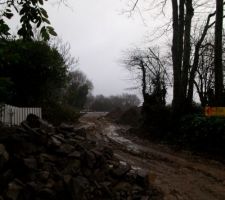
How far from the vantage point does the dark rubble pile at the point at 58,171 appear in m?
7.73

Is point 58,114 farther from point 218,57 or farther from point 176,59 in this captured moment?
point 218,57

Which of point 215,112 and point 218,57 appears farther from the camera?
point 218,57

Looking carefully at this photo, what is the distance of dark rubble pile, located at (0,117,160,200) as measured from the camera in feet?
25.3

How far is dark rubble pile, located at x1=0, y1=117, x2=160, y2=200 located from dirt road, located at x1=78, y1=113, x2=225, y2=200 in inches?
28.4

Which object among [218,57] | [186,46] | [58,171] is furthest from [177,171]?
[186,46]

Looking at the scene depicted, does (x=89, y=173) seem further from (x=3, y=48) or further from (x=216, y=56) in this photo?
(x=216, y=56)

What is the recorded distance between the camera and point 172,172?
12.2 meters

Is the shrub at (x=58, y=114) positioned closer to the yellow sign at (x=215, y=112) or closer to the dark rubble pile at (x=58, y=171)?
the yellow sign at (x=215, y=112)

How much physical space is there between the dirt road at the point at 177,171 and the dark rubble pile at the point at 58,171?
2.36 feet

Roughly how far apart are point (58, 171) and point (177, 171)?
4.91m

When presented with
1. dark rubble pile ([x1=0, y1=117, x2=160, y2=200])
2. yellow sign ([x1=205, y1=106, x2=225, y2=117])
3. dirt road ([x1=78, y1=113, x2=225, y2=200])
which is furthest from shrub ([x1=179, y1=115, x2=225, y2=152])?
dark rubble pile ([x1=0, y1=117, x2=160, y2=200])

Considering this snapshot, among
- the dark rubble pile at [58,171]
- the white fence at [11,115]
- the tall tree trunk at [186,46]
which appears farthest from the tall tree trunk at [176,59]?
the dark rubble pile at [58,171]

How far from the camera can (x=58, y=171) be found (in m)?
8.50

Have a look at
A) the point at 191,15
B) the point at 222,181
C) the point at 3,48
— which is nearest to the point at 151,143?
the point at 191,15
